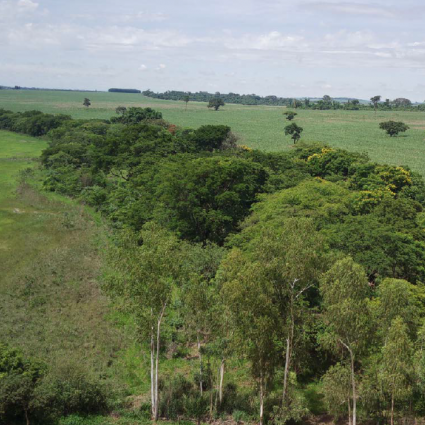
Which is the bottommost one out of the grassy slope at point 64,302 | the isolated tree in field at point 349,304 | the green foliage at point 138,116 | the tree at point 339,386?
the grassy slope at point 64,302

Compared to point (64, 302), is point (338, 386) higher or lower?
higher

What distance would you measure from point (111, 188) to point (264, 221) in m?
26.1

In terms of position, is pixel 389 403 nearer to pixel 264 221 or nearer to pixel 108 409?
pixel 108 409

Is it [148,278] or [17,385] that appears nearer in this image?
[17,385]

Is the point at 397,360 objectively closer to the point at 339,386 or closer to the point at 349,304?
the point at 349,304

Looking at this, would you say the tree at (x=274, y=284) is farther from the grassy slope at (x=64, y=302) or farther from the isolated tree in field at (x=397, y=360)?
the grassy slope at (x=64, y=302)

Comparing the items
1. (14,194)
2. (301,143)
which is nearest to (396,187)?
(301,143)

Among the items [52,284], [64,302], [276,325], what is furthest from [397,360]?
[52,284]

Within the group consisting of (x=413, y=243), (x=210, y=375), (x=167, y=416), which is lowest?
(x=167, y=416)

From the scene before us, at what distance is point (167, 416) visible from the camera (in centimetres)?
1762

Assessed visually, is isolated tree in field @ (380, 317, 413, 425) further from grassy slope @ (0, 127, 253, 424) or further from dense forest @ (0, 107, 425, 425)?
grassy slope @ (0, 127, 253, 424)

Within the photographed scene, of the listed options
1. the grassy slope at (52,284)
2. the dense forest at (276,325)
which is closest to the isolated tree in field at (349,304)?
the dense forest at (276,325)

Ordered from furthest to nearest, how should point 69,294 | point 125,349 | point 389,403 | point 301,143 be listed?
1. point 301,143
2. point 69,294
3. point 125,349
4. point 389,403

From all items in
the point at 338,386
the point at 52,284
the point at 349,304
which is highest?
the point at 349,304
